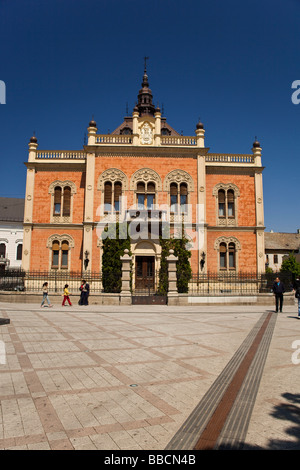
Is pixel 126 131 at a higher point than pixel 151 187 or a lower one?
higher

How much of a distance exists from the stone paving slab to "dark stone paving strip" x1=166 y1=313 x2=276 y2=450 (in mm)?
111

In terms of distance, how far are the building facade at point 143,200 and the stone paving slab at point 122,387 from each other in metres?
17.4

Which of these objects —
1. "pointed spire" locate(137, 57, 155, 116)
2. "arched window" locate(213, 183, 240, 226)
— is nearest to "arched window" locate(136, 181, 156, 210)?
"arched window" locate(213, 183, 240, 226)

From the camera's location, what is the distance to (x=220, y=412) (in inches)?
165

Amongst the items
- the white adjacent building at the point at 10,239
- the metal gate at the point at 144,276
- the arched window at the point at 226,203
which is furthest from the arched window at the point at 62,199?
the white adjacent building at the point at 10,239

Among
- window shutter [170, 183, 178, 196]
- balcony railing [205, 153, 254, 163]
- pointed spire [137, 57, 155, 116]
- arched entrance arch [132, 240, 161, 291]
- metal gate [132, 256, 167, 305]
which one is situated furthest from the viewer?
pointed spire [137, 57, 155, 116]

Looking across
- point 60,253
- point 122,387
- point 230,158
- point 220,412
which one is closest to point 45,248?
point 60,253

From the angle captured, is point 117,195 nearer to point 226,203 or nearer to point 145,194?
point 145,194

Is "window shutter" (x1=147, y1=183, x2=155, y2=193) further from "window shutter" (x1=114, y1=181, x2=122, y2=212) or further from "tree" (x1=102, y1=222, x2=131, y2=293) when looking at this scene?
"tree" (x1=102, y1=222, x2=131, y2=293)

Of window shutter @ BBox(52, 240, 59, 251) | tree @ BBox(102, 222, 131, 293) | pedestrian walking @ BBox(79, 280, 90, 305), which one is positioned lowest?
pedestrian walking @ BBox(79, 280, 90, 305)

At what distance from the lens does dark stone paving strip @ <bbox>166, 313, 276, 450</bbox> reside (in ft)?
11.2

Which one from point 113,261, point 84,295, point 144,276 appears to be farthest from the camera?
point 144,276

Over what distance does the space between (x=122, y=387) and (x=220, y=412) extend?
5.09 feet

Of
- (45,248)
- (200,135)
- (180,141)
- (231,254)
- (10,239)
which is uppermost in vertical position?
(200,135)
